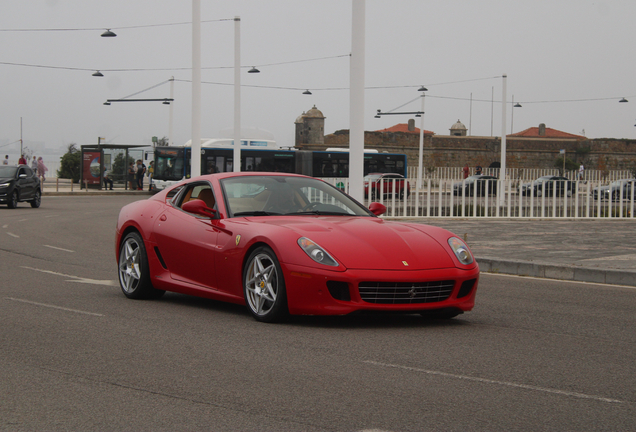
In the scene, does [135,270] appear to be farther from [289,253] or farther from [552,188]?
[552,188]

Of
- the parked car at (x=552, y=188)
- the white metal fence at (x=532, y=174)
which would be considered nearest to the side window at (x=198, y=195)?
the parked car at (x=552, y=188)

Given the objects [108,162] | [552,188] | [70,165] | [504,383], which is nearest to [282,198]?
[504,383]

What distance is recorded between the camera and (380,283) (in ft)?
20.2

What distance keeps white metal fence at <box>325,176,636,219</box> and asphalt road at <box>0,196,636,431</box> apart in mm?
13935

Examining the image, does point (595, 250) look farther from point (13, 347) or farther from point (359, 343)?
point (13, 347)

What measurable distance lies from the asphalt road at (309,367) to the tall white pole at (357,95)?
7.02 meters

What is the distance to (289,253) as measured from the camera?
20.5 feet

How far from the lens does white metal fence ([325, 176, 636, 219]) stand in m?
22.3

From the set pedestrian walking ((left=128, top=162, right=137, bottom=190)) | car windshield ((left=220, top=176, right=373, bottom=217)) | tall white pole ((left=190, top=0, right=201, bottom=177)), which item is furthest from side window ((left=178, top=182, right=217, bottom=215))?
pedestrian walking ((left=128, top=162, right=137, bottom=190))

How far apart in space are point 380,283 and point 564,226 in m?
15.2

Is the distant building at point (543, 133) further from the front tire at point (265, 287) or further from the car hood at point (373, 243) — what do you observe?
the front tire at point (265, 287)

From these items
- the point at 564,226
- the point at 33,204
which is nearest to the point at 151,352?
the point at 564,226

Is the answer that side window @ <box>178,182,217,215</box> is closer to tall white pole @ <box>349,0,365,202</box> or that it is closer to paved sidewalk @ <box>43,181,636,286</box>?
paved sidewalk @ <box>43,181,636,286</box>

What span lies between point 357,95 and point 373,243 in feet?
29.3
